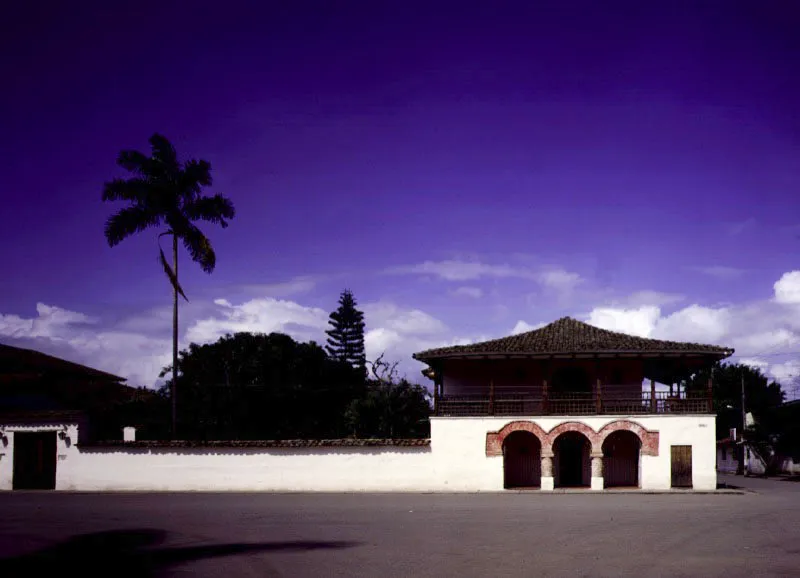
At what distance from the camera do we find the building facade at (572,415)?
2734 cm

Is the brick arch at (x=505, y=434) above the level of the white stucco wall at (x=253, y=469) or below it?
above

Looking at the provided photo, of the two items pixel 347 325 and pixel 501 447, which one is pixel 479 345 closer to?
pixel 501 447

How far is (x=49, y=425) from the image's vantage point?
91.5 feet

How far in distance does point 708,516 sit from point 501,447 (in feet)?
34.8

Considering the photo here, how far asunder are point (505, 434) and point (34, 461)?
16185 millimetres

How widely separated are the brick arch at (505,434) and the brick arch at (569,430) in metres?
0.14

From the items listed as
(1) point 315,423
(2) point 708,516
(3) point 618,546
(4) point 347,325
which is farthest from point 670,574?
(4) point 347,325

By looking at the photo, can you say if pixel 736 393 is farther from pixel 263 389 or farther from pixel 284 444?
pixel 284 444

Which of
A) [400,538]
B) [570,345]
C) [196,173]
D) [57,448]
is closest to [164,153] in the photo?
[196,173]

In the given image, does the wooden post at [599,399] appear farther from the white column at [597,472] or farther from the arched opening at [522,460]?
the arched opening at [522,460]

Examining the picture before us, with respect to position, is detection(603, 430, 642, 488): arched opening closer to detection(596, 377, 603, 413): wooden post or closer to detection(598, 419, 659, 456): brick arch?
detection(598, 419, 659, 456): brick arch

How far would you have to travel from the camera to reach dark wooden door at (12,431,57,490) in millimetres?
27750

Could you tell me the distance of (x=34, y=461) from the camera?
91.3 ft

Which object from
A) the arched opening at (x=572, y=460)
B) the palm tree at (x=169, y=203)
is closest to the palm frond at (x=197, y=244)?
the palm tree at (x=169, y=203)
